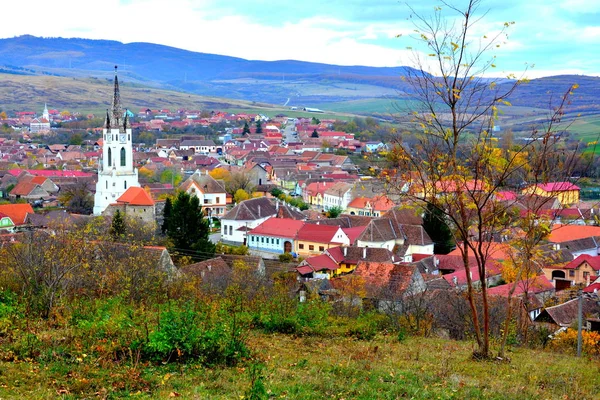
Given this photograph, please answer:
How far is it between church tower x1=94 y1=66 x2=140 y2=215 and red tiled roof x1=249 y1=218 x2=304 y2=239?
35.1ft

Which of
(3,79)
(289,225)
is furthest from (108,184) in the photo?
(3,79)

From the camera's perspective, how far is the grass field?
6.77 meters

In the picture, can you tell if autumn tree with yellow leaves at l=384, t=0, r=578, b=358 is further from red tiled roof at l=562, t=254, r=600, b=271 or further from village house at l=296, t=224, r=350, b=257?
village house at l=296, t=224, r=350, b=257

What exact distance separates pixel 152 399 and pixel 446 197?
14.0 feet

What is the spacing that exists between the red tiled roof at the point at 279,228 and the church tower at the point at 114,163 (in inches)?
421

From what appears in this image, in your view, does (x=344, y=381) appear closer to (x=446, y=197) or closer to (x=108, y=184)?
(x=446, y=197)

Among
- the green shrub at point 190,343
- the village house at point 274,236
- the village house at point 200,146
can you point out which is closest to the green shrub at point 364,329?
the green shrub at point 190,343

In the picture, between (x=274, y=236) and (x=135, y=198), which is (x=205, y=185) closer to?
(x=135, y=198)

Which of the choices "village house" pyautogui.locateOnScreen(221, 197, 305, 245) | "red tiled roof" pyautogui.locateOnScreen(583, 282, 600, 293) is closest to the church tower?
"village house" pyautogui.locateOnScreen(221, 197, 305, 245)

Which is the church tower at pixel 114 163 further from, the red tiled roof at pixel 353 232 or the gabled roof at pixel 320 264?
the gabled roof at pixel 320 264

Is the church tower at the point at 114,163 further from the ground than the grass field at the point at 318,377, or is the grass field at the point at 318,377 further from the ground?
the grass field at the point at 318,377

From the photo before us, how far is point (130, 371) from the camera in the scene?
7137 mm

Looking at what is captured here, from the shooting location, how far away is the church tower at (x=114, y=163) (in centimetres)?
4659

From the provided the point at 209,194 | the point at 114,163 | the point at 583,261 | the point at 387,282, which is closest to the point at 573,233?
the point at 583,261
